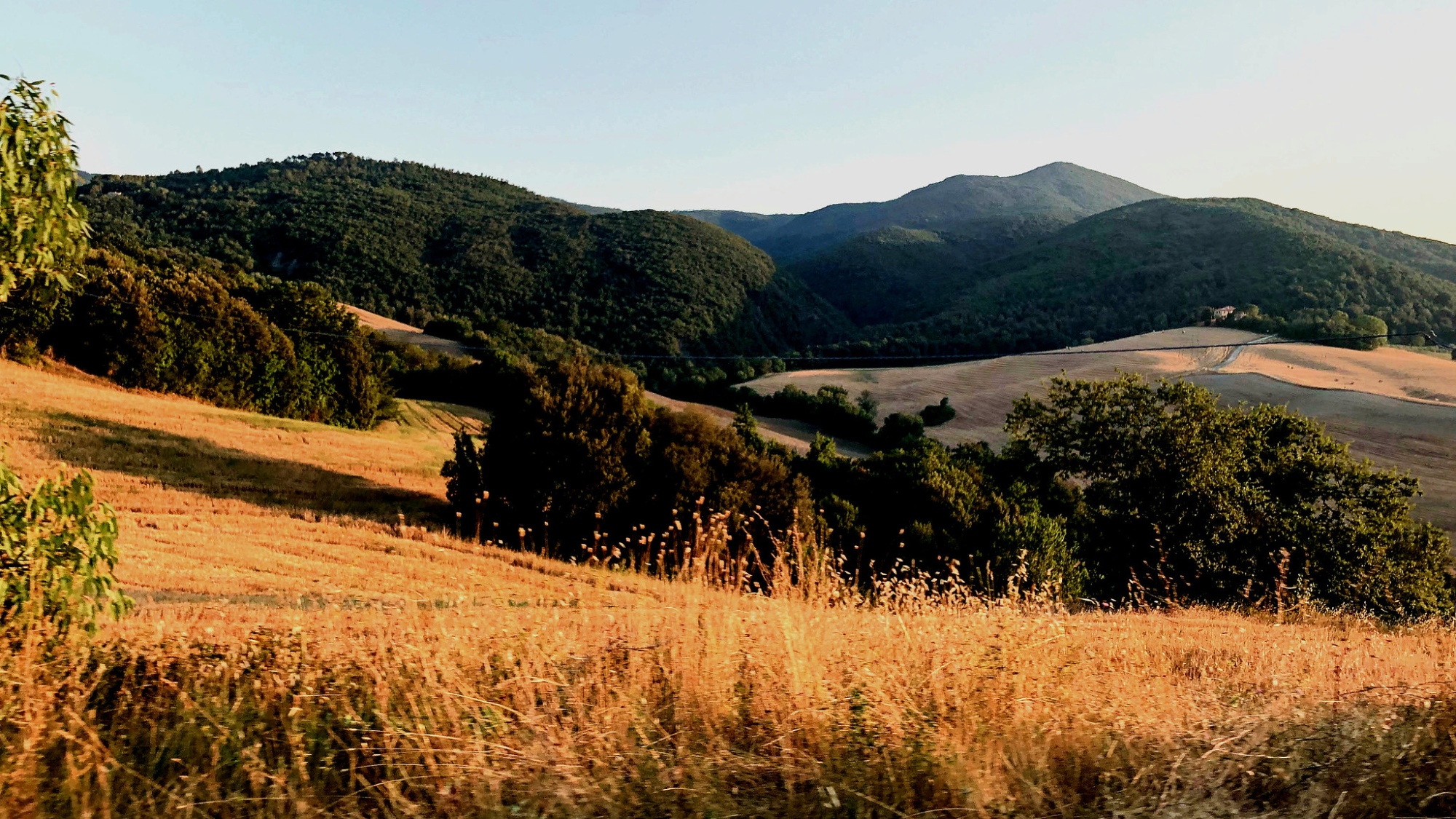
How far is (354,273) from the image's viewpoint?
9219 cm

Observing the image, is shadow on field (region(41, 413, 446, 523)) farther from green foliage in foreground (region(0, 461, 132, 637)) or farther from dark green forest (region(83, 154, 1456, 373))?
dark green forest (region(83, 154, 1456, 373))

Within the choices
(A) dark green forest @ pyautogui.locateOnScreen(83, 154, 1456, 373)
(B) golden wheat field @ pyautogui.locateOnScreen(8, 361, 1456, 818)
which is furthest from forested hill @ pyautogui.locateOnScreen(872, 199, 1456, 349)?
(B) golden wheat field @ pyautogui.locateOnScreen(8, 361, 1456, 818)

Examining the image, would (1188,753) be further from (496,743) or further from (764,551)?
(764,551)

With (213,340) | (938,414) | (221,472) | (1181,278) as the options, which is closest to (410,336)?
(213,340)

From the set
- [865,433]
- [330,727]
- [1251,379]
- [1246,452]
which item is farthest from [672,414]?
[1251,379]

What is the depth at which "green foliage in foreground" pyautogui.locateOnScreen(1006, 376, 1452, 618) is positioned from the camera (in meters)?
21.4

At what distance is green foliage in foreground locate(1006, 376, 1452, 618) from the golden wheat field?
17.5 metres

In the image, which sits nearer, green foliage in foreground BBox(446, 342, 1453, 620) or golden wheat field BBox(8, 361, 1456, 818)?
golden wheat field BBox(8, 361, 1456, 818)

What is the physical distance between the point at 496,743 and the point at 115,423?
97.6 ft

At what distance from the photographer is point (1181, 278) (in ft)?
368

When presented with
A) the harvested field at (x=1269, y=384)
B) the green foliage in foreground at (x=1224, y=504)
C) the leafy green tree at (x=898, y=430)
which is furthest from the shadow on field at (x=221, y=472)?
the leafy green tree at (x=898, y=430)

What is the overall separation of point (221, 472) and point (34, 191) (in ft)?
80.8

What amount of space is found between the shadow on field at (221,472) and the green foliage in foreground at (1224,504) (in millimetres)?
19261

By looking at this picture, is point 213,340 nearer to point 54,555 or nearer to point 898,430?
point 54,555
